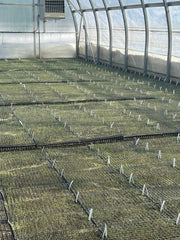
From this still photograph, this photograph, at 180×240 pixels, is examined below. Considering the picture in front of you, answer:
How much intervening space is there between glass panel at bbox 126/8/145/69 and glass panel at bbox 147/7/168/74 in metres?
0.91

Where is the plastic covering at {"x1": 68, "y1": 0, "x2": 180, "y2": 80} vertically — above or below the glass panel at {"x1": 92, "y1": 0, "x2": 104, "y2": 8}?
below

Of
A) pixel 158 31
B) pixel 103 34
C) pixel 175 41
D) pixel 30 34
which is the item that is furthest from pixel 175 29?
pixel 30 34

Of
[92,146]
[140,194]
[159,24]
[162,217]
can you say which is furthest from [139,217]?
[159,24]

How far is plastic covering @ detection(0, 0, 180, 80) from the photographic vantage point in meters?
19.9

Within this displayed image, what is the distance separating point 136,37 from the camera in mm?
23016

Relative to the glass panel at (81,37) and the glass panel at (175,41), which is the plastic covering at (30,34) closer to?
the glass panel at (81,37)

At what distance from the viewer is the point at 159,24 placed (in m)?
20.6

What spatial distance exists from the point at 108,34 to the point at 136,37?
12.5 feet

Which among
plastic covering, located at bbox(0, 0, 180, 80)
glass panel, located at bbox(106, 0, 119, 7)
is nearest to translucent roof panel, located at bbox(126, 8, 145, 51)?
plastic covering, located at bbox(0, 0, 180, 80)

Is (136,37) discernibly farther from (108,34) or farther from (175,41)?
(175,41)

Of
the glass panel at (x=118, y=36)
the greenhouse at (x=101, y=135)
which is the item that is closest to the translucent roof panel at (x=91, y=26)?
the greenhouse at (x=101, y=135)

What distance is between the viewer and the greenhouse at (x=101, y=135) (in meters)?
6.14

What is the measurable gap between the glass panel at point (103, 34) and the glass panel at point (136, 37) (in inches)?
123

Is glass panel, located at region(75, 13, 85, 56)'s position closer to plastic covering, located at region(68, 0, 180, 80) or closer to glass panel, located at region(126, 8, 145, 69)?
plastic covering, located at region(68, 0, 180, 80)
